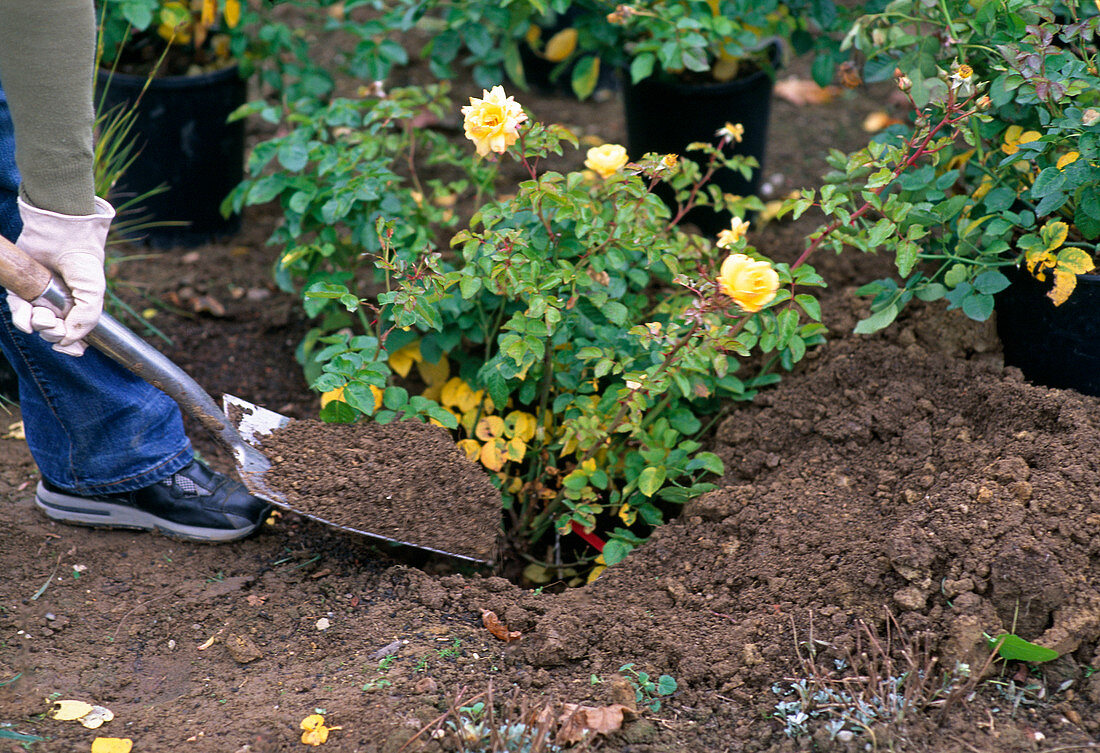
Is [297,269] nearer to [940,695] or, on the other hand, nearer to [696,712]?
[696,712]

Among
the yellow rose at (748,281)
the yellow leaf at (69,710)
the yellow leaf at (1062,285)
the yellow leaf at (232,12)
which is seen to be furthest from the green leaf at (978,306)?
the yellow leaf at (232,12)

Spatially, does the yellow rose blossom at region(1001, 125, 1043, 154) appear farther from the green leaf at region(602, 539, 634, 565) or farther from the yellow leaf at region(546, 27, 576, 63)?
the yellow leaf at region(546, 27, 576, 63)

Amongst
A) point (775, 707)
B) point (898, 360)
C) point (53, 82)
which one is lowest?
point (775, 707)

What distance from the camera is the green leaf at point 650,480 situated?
6.57 ft

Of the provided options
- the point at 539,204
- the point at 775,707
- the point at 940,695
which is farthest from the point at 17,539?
the point at 940,695

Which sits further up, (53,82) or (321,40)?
(53,82)

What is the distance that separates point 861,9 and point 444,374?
155 cm

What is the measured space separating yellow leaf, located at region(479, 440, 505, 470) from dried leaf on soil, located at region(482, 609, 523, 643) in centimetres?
39

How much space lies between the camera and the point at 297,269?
2.42 m

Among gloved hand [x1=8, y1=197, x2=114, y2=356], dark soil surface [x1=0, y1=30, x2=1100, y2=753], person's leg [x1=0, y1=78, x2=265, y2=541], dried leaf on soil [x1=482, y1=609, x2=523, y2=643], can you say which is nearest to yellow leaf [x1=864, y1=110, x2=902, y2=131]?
dark soil surface [x1=0, y1=30, x2=1100, y2=753]

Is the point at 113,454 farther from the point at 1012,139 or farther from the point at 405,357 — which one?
the point at 1012,139

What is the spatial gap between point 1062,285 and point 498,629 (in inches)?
53.1

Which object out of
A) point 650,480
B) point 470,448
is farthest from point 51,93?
point 650,480

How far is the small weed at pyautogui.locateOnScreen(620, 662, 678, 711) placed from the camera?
162 cm
